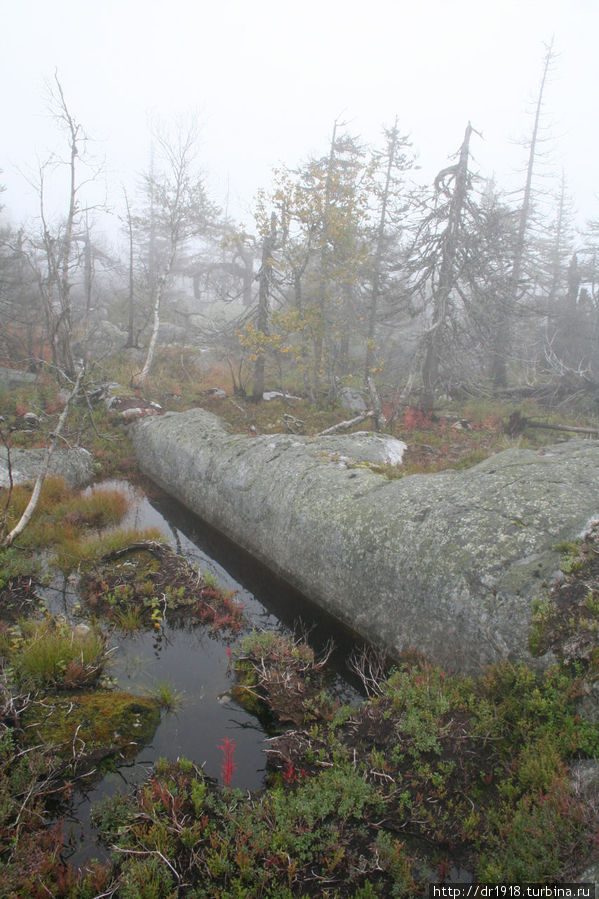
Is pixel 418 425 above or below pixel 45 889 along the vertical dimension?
above

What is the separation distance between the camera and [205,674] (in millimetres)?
5262

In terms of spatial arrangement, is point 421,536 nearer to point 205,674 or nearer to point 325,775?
point 325,775

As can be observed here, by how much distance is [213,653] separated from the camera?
18.5 ft

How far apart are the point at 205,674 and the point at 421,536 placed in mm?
3011

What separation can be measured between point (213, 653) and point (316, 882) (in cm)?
300

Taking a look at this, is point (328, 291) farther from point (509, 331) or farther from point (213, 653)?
point (213, 653)

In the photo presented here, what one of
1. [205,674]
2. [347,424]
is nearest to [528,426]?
[347,424]

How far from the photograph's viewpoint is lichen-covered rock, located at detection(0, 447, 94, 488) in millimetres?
9383

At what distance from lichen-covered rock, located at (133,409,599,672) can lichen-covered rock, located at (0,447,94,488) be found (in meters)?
4.09

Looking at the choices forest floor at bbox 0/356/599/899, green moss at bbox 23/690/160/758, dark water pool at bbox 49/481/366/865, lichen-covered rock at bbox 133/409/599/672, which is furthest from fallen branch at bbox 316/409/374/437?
green moss at bbox 23/690/160/758

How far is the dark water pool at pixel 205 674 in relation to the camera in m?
3.90

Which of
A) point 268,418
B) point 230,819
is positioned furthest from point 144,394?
point 230,819

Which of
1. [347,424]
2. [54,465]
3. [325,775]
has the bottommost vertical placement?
[325,775]

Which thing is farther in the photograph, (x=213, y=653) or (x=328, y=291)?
(x=328, y=291)
